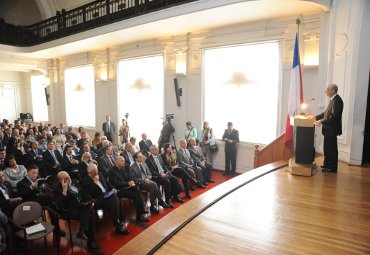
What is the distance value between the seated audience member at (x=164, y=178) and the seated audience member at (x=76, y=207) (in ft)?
5.73

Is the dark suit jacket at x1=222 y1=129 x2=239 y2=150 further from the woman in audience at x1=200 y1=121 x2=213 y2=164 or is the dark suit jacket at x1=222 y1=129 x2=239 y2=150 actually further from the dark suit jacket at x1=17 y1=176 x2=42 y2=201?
the dark suit jacket at x1=17 y1=176 x2=42 y2=201

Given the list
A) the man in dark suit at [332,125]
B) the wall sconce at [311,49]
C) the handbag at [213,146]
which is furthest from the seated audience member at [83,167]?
the wall sconce at [311,49]

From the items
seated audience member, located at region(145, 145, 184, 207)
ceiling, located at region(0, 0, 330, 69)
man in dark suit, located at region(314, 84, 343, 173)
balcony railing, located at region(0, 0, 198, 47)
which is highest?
balcony railing, located at region(0, 0, 198, 47)

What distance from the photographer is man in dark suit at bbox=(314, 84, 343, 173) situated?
3.99 metres

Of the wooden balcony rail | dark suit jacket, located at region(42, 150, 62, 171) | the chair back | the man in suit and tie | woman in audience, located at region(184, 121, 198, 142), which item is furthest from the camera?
the man in suit and tie

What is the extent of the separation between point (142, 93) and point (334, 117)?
7.07 metres

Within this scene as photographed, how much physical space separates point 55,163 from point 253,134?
513 cm

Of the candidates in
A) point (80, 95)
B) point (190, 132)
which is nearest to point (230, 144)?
point (190, 132)

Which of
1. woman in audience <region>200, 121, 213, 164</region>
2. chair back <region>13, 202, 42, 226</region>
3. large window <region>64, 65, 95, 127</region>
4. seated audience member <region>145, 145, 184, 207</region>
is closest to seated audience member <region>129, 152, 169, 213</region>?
seated audience member <region>145, 145, 184, 207</region>

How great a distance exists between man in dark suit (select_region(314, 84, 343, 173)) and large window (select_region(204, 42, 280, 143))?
2677 millimetres

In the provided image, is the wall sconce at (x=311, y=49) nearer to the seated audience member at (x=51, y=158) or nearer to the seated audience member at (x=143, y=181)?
the seated audience member at (x=143, y=181)

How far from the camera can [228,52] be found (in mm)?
7508

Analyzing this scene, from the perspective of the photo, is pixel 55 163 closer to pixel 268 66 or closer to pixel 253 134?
pixel 253 134

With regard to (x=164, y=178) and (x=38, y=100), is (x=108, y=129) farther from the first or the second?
(x=38, y=100)
